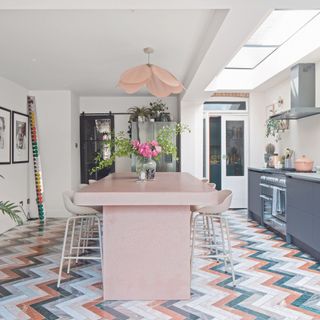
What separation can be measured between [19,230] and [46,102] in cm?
254

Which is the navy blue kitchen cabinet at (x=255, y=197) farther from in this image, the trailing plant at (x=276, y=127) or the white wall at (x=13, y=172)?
the white wall at (x=13, y=172)

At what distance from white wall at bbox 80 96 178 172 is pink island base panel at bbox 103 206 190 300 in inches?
188

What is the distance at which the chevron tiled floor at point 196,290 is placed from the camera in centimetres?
274

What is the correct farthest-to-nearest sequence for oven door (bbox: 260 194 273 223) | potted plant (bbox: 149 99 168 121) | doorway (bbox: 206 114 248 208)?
doorway (bbox: 206 114 248 208)
potted plant (bbox: 149 99 168 121)
oven door (bbox: 260 194 273 223)

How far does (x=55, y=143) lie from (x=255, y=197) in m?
3.93

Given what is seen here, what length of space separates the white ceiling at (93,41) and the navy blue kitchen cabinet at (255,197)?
7.02 ft

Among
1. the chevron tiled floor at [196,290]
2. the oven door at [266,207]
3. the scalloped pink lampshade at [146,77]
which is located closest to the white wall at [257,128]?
the oven door at [266,207]

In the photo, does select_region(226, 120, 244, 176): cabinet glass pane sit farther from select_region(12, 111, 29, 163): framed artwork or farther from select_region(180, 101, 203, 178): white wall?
select_region(12, 111, 29, 163): framed artwork

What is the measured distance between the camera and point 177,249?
2.94m

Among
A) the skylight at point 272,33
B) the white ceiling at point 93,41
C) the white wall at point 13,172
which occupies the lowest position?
the white wall at point 13,172

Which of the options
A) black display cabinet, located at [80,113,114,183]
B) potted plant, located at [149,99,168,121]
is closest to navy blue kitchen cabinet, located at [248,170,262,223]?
potted plant, located at [149,99,168,121]

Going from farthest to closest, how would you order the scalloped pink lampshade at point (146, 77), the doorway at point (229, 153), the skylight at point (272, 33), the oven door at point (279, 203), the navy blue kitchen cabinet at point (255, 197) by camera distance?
the doorway at point (229, 153) < the navy blue kitchen cabinet at point (255, 197) < the oven door at point (279, 203) < the skylight at point (272, 33) < the scalloped pink lampshade at point (146, 77)

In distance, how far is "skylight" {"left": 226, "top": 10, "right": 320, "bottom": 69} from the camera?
433cm

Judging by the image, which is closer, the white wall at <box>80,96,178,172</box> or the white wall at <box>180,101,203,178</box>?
the white wall at <box>180,101,203,178</box>
